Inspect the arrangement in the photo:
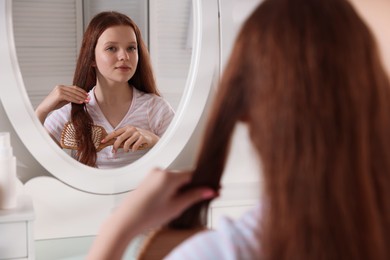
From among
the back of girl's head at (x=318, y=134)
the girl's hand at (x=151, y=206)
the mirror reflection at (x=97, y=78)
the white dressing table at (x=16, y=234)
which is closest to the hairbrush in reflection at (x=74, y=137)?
the mirror reflection at (x=97, y=78)

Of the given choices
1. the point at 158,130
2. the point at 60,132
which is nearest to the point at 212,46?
the point at 158,130

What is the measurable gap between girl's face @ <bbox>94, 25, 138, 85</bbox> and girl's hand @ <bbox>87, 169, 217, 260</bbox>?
2.44 ft

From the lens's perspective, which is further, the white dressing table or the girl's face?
the girl's face

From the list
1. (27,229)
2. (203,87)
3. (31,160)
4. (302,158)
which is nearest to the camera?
(302,158)

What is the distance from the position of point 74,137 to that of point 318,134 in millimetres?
881

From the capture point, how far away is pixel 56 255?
4.31ft

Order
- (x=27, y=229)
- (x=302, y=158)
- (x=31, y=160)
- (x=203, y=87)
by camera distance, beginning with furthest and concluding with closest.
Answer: (x=203, y=87), (x=31, y=160), (x=27, y=229), (x=302, y=158)

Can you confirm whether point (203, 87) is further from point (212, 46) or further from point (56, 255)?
point (56, 255)

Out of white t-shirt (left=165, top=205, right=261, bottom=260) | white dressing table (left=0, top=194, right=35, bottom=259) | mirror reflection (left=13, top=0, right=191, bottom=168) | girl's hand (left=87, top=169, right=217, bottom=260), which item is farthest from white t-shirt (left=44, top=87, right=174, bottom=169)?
white t-shirt (left=165, top=205, right=261, bottom=260)

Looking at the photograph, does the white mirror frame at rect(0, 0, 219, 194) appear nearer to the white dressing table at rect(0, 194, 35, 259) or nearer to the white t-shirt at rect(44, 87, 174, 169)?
the white t-shirt at rect(44, 87, 174, 169)

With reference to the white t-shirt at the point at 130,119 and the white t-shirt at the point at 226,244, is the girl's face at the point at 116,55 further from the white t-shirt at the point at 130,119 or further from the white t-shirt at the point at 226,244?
the white t-shirt at the point at 226,244

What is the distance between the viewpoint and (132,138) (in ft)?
4.45

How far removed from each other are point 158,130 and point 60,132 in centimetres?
23

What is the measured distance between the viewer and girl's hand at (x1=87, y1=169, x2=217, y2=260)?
60 cm
